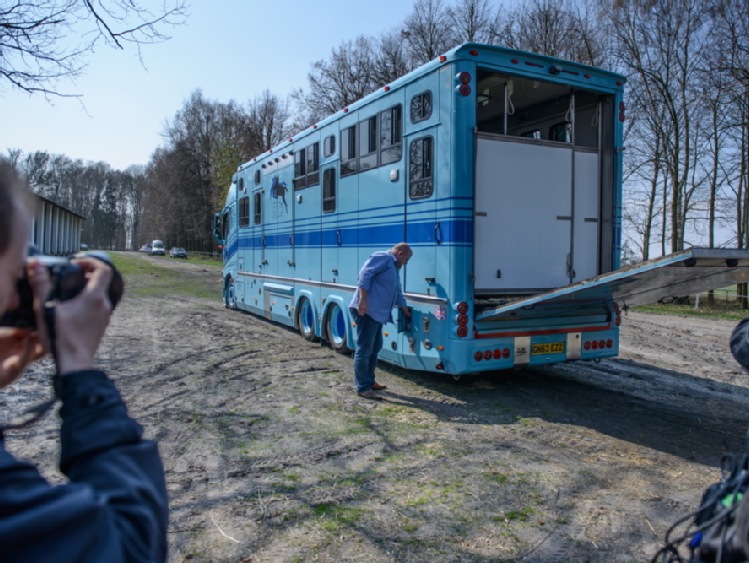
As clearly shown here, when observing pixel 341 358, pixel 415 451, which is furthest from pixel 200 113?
pixel 415 451

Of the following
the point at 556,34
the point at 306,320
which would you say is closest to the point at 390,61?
the point at 556,34

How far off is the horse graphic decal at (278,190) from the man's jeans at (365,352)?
16.1 ft

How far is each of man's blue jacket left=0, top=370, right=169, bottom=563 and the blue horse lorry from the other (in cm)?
476

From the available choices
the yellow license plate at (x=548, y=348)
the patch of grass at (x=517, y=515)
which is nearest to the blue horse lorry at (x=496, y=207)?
the yellow license plate at (x=548, y=348)

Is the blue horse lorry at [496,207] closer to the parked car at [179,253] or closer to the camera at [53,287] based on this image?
the camera at [53,287]

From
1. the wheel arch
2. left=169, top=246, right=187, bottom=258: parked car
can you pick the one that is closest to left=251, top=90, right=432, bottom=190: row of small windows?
the wheel arch

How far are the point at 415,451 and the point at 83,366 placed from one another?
4237 millimetres

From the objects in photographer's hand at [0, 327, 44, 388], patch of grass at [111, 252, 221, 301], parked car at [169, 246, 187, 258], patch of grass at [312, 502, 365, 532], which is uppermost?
parked car at [169, 246, 187, 258]

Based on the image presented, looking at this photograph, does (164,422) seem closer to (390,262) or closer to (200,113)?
(390,262)

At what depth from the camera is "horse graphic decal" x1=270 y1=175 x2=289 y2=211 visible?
1154cm

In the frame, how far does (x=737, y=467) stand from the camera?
1.98 meters

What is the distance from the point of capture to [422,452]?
17.1 ft

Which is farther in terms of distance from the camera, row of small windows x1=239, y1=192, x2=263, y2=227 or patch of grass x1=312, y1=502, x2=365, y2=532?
row of small windows x1=239, y1=192, x2=263, y2=227

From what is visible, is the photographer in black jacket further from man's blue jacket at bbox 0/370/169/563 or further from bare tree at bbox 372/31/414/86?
bare tree at bbox 372/31/414/86
